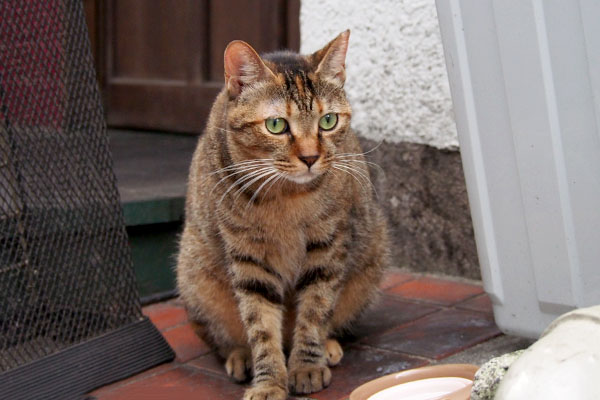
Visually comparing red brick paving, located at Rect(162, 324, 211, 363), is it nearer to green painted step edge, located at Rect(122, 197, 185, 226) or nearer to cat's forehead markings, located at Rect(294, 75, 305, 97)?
green painted step edge, located at Rect(122, 197, 185, 226)

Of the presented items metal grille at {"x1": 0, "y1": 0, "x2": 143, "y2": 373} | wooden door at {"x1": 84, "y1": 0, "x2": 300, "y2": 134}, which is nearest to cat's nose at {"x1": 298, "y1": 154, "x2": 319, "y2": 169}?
metal grille at {"x1": 0, "y1": 0, "x2": 143, "y2": 373}

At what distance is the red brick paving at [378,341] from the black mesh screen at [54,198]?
0.25 metres

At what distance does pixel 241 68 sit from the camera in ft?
7.80

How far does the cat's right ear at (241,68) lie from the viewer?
233 centimetres

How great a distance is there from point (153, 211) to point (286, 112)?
1.24m

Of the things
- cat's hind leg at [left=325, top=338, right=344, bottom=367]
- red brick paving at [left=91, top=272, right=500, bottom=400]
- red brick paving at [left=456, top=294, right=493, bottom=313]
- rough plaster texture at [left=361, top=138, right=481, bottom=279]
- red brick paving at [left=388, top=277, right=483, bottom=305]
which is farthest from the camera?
rough plaster texture at [left=361, top=138, right=481, bottom=279]

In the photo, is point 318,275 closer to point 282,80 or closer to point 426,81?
point 282,80

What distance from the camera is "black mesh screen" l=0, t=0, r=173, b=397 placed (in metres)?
2.47

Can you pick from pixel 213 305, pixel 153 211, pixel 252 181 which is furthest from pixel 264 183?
pixel 153 211

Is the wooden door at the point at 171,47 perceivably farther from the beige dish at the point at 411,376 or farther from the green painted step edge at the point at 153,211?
the beige dish at the point at 411,376

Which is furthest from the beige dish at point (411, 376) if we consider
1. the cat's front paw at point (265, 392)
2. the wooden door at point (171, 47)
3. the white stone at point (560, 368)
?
the wooden door at point (171, 47)

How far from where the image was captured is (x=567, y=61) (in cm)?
206

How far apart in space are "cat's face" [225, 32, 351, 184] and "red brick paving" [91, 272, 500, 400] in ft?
2.20

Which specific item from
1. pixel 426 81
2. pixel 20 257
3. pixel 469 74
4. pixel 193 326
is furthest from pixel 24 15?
pixel 426 81
